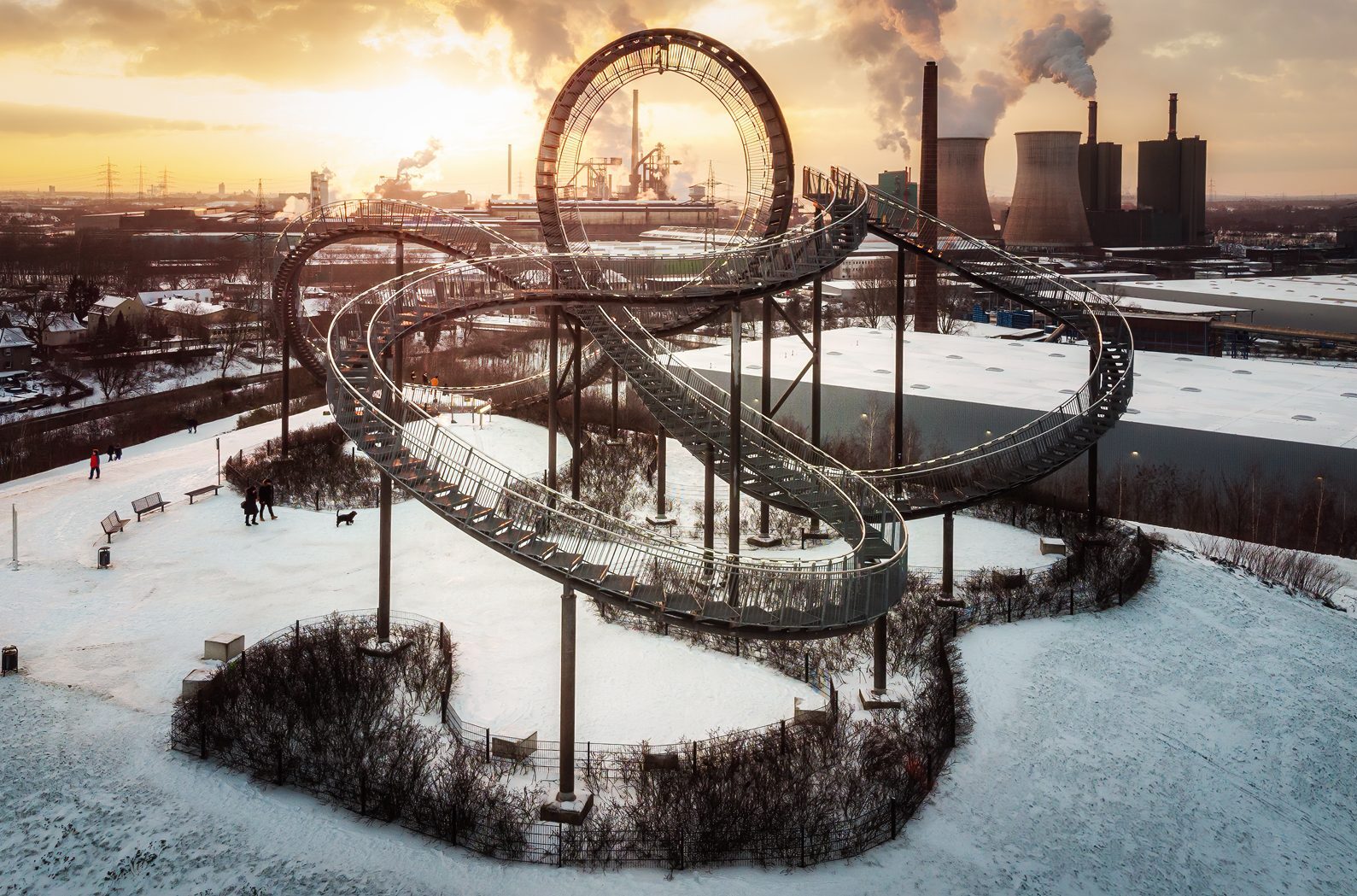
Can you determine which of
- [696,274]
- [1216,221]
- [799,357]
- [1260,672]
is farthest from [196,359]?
[1216,221]

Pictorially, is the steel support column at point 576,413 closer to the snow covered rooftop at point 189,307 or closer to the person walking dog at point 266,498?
the person walking dog at point 266,498

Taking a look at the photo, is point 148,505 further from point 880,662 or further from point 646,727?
point 880,662

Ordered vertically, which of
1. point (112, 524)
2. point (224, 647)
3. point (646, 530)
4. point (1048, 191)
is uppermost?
point (1048, 191)

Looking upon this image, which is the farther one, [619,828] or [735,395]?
[735,395]

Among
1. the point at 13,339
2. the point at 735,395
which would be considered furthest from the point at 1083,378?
the point at 13,339

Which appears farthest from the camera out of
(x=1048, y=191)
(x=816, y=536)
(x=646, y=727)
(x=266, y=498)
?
(x=1048, y=191)

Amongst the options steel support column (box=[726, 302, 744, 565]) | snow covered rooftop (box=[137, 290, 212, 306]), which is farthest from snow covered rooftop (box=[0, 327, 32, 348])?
steel support column (box=[726, 302, 744, 565])
